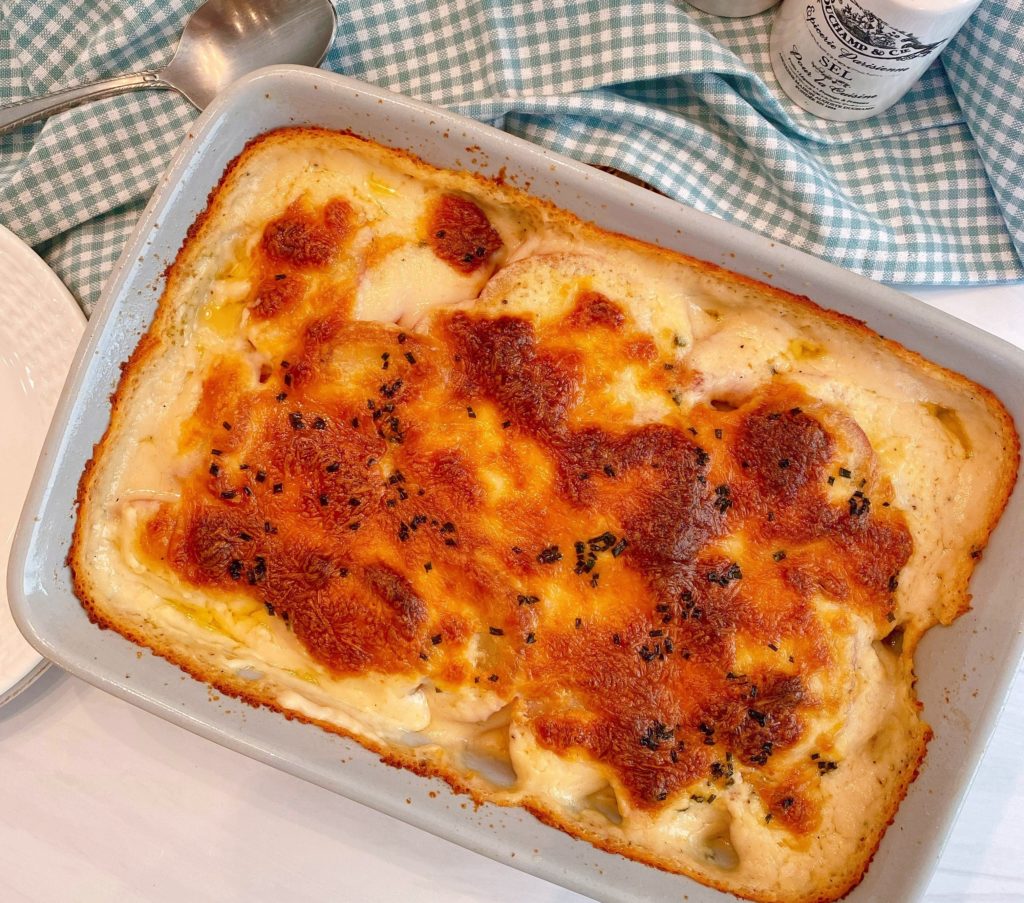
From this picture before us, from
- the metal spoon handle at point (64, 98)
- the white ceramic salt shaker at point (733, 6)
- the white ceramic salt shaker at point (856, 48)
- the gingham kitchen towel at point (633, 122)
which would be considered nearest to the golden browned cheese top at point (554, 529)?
the gingham kitchen towel at point (633, 122)

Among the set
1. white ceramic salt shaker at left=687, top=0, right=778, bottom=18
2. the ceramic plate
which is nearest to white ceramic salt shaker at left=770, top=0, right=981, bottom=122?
white ceramic salt shaker at left=687, top=0, right=778, bottom=18

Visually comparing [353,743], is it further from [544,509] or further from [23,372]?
[23,372]

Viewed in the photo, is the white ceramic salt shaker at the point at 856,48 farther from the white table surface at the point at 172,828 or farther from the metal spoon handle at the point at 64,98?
the white table surface at the point at 172,828

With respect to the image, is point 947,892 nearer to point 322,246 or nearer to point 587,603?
point 587,603

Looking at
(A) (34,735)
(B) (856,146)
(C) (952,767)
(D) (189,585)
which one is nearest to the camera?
(C) (952,767)

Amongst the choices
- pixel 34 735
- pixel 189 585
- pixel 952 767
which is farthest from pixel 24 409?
pixel 952 767

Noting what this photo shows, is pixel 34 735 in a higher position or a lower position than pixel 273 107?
lower

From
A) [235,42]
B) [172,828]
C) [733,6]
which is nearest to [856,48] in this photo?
[733,6]

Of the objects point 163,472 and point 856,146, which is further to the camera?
point 856,146
